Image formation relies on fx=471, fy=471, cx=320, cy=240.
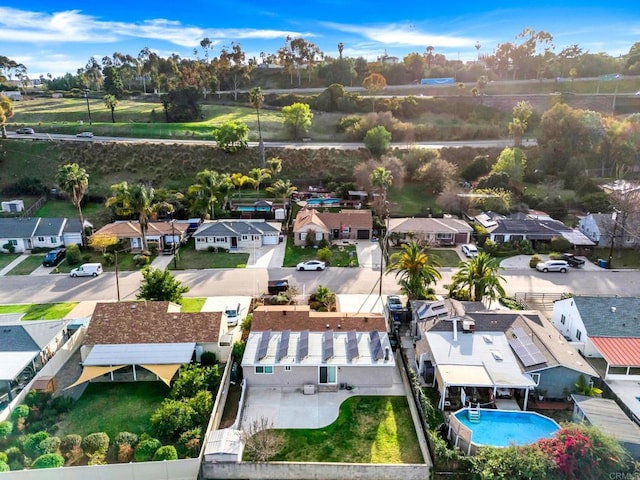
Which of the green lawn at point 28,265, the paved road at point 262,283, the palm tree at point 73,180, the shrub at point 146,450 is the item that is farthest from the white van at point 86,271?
the shrub at point 146,450

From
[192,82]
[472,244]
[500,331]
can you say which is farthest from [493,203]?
[192,82]

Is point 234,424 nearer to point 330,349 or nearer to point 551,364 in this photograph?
point 330,349

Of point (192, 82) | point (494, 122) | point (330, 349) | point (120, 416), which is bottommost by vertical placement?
point (120, 416)

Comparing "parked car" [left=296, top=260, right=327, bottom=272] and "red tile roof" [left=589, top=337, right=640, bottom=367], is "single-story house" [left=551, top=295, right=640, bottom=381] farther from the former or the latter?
"parked car" [left=296, top=260, right=327, bottom=272]

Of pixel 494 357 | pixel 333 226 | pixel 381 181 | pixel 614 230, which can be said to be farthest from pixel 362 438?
pixel 381 181

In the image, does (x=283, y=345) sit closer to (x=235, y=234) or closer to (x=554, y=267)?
(x=235, y=234)

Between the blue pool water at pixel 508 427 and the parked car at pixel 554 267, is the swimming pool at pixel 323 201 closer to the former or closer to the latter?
the parked car at pixel 554 267

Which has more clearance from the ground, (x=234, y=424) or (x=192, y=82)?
(x=192, y=82)
